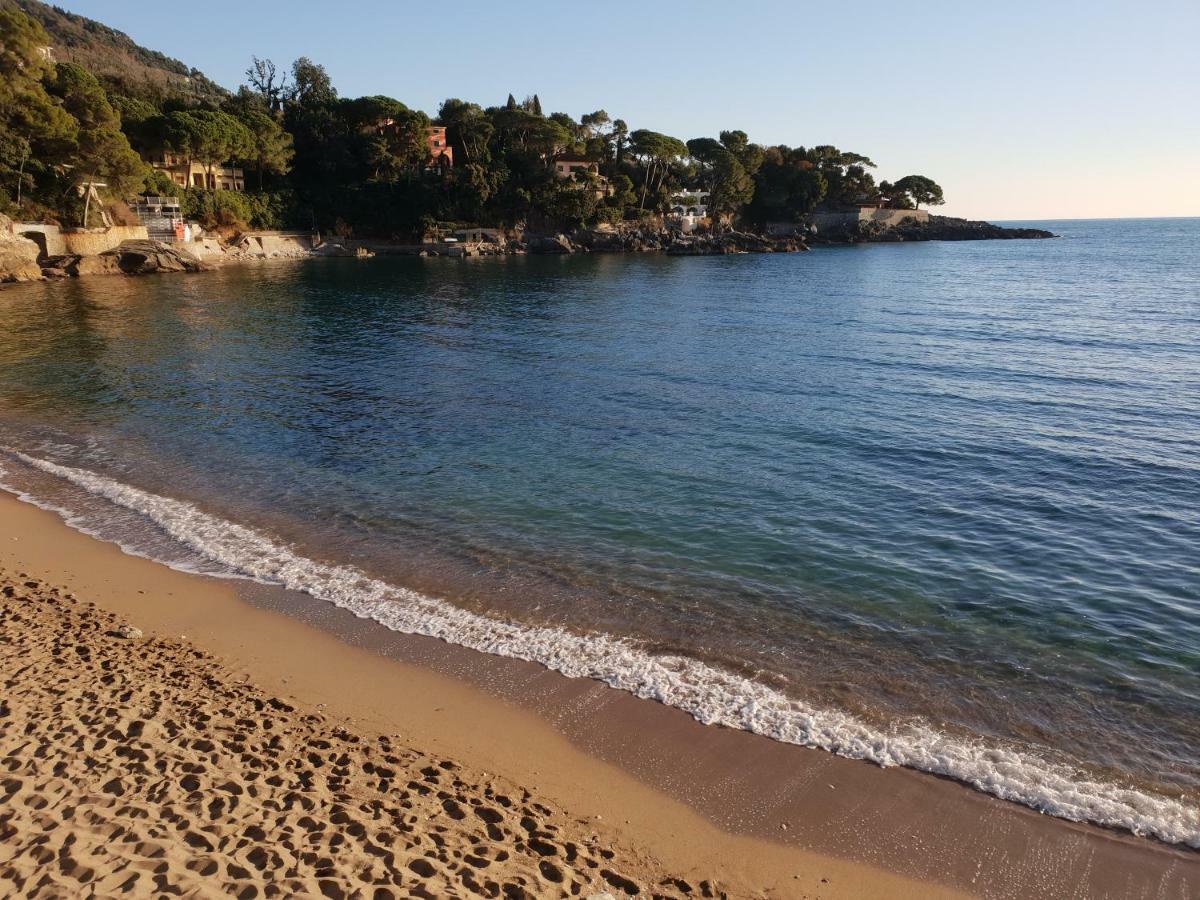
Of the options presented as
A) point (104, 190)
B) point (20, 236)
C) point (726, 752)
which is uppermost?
point (104, 190)

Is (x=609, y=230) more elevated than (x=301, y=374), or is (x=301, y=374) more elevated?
(x=609, y=230)

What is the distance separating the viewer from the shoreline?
22.6ft

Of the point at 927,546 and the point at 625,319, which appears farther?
the point at 625,319

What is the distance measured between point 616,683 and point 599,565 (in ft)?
11.4

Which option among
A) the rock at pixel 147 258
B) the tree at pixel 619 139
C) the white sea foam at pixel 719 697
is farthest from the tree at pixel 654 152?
the white sea foam at pixel 719 697

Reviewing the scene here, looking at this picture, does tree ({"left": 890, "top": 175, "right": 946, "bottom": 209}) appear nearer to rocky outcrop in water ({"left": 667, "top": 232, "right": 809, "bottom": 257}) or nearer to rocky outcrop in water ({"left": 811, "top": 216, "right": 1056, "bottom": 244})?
rocky outcrop in water ({"left": 811, "top": 216, "right": 1056, "bottom": 244})

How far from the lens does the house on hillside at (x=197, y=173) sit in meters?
86.9

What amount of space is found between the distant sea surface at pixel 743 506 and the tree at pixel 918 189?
14537 cm

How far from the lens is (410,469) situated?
1808cm

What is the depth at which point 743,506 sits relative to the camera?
15.4 metres

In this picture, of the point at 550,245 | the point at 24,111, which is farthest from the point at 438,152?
the point at 24,111

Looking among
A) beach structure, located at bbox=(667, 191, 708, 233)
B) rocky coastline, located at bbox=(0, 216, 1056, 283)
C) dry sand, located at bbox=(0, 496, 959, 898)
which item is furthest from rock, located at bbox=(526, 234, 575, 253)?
dry sand, located at bbox=(0, 496, 959, 898)

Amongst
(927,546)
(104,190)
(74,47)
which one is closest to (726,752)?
(927,546)

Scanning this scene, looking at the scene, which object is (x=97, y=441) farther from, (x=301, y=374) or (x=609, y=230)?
(x=609, y=230)
